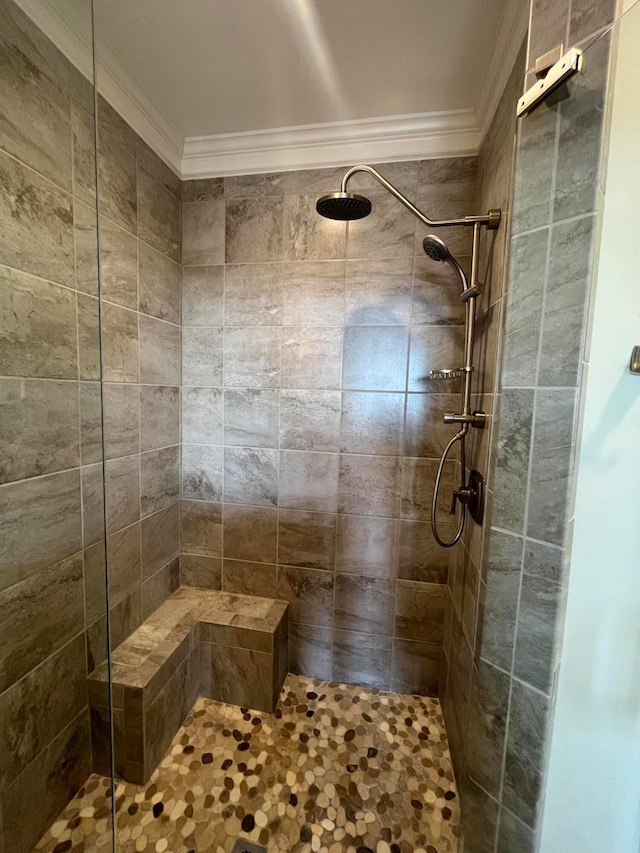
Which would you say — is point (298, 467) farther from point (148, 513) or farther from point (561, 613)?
point (561, 613)

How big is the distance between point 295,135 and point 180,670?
88.2 inches

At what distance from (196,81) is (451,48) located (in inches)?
34.2

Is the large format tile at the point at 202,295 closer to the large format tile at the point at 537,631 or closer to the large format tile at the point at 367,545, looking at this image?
the large format tile at the point at 367,545

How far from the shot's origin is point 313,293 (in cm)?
138

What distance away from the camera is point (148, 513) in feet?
4.44

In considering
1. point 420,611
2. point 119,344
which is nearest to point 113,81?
point 119,344

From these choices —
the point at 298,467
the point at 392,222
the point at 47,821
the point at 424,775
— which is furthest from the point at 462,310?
the point at 47,821

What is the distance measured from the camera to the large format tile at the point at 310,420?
4.61 feet

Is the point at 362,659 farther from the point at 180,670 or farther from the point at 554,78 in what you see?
the point at 554,78

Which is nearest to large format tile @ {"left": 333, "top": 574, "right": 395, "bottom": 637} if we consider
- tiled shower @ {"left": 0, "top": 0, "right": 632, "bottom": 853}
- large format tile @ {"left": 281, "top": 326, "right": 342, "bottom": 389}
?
tiled shower @ {"left": 0, "top": 0, "right": 632, "bottom": 853}

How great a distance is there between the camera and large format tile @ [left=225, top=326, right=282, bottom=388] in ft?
4.70

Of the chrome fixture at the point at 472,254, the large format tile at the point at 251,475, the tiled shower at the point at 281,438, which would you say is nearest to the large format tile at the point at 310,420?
the tiled shower at the point at 281,438

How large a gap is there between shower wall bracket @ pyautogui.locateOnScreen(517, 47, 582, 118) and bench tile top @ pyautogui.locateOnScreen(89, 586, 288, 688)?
1786mm

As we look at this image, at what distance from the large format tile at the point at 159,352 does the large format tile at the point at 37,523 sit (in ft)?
1.68
